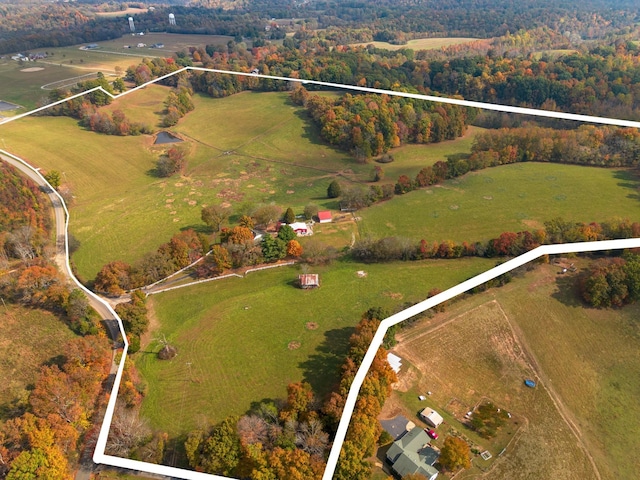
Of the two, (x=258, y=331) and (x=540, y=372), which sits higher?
(x=540, y=372)

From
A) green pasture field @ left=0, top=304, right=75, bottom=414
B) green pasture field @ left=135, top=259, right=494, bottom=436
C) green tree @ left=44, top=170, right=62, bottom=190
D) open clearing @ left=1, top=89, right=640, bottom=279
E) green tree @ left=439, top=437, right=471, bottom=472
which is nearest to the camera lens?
green tree @ left=439, top=437, right=471, bottom=472

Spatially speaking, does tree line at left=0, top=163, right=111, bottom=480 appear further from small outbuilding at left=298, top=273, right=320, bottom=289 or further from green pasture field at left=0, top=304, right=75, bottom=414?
small outbuilding at left=298, top=273, right=320, bottom=289

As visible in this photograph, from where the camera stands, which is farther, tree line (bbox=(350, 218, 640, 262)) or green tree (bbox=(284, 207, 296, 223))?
green tree (bbox=(284, 207, 296, 223))

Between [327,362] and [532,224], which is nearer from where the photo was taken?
[327,362]

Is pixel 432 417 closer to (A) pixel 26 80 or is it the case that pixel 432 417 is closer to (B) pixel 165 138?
(B) pixel 165 138

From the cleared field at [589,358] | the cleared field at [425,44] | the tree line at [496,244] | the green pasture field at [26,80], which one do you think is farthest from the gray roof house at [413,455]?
the cleared field at [425,44]

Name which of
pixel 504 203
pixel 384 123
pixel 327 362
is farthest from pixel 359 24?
→ pixel 327 362

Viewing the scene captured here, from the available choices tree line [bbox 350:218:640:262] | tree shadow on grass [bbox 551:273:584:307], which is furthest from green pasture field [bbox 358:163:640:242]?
tree shadow on grass [bbox 551:273:584:307]
